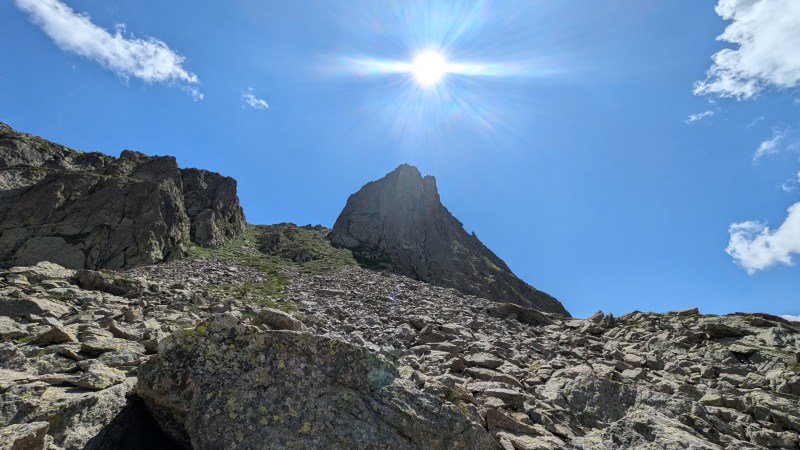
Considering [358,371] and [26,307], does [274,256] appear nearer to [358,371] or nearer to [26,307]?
[26,307]

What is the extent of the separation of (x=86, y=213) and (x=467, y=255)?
68.7 m

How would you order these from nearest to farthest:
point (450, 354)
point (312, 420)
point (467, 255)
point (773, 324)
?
point (312, 420)
point (450, 354)
point (773, 324)
point (467, 255)

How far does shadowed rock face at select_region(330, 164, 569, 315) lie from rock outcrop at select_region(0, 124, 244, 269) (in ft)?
96.8

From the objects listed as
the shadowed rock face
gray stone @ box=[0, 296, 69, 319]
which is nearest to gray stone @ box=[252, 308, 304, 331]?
gray stone @ box=[0, 296, 69, 319]

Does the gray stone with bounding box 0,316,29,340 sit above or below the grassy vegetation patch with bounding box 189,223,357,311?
below

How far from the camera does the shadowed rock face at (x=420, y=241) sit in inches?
2889

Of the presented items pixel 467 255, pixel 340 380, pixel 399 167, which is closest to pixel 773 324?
pixel 340 380

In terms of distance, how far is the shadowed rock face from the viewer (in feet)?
241

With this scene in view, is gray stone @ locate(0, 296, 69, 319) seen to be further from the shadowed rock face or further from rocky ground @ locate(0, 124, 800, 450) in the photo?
the shadowed rock face

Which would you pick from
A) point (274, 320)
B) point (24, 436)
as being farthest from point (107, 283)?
point (24, 436)

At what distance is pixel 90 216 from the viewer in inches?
2079

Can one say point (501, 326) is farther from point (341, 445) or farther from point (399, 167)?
point (399, 167)

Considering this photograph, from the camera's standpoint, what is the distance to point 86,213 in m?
53.1

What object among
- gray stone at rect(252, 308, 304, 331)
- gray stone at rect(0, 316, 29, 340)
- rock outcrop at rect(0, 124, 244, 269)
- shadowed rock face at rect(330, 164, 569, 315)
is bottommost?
gray stone at rect(0, 316, 29, 340)
